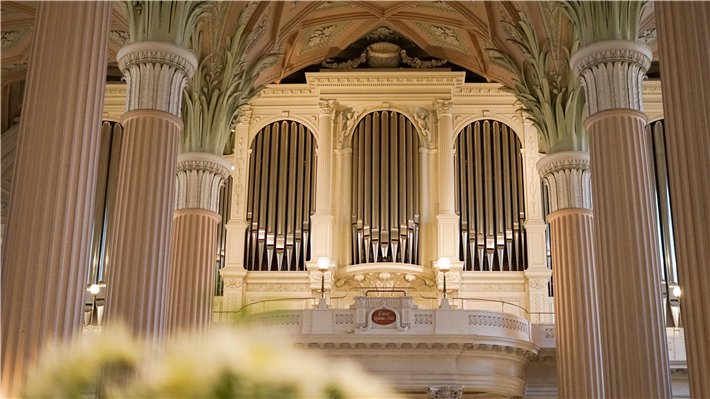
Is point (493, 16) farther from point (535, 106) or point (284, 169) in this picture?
point (284, 169)

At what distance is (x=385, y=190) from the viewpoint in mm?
19984

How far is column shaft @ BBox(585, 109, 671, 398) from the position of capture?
1025 centimetres

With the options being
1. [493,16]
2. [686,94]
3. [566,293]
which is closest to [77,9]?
[686,94]

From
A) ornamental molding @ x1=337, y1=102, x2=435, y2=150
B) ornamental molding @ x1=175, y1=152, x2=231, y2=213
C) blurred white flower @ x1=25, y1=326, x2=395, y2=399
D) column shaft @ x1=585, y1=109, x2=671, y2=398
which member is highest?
ornamental molding @ x1=337, y1=102, x2=435, y2=150

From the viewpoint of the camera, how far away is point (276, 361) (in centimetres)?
133

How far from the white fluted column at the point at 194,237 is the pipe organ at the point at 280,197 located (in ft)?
13.9

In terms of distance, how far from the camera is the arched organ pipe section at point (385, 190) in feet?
63.8

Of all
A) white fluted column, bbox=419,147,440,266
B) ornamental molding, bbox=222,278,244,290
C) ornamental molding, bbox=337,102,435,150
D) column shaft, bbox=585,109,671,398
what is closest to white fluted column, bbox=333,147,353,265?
ornamental molding, bbox=337,102,435,150

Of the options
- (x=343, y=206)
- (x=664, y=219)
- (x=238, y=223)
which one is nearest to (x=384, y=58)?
(x=343, y=206)

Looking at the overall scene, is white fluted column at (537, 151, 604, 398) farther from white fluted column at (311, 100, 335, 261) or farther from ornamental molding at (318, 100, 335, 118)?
ornamental molding at (318, 100, 335, 118)

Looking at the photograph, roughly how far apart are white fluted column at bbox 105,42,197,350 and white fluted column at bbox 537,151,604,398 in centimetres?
676

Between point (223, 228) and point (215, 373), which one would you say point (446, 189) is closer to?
point (223, 228)

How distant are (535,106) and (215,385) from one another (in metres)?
15.1

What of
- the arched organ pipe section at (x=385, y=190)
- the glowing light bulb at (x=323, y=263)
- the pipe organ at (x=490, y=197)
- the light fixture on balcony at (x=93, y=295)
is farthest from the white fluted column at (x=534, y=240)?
the light fixture on balcony at (x=93, y=295)
